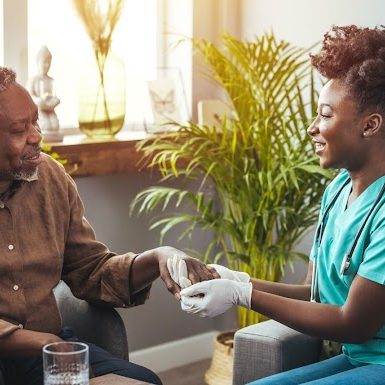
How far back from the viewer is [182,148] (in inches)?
133

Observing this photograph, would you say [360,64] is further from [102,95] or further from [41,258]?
[102,95]

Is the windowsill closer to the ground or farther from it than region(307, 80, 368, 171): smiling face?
closer to the ground

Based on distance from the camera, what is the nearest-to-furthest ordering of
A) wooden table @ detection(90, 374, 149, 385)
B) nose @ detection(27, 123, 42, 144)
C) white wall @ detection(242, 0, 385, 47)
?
wooden table @ detection(90, 374, 149, 385)
nose @ detection(27, 123, 42, 144)
white wall @ detection(242, 0, 385, 47)

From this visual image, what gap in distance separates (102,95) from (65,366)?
6.48 ft

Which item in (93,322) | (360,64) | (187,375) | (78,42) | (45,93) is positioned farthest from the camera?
(187,375)

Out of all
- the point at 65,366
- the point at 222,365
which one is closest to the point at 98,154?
the point at 222,365

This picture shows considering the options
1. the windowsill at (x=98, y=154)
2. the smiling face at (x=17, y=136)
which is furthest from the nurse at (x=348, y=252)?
the windowsill at (x=98, y=154)

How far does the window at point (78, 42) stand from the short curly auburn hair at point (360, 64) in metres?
1.47

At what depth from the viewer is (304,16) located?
3869 millimetres

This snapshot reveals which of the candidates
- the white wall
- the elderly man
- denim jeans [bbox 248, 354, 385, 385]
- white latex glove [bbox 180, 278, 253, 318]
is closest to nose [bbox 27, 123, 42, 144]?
the elderly man

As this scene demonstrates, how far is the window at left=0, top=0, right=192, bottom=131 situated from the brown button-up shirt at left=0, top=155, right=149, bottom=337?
1127mm

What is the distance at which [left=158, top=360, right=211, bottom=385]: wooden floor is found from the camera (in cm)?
384

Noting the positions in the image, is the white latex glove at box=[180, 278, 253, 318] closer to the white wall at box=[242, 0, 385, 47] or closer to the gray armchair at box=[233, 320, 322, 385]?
the gray armchair at box=[233, 320, 322, 385]

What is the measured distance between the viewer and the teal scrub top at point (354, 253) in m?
2.17
